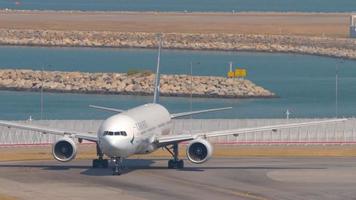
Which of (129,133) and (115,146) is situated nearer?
(115,146)

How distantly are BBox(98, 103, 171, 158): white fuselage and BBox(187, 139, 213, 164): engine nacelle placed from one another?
79.5 inches

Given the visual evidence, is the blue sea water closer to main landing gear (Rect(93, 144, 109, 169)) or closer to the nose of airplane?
main landing gear (Rect(93, 144, 109, 169))

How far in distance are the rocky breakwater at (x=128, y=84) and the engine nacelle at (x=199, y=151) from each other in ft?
240

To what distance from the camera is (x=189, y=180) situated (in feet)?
227

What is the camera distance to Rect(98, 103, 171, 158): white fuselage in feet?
225

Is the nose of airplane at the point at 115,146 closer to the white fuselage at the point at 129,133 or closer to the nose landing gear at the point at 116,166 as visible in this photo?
the white fuselage at the point at 129,133

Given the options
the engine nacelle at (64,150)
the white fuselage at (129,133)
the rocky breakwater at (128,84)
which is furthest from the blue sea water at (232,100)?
the engine nacelle at (64,150)

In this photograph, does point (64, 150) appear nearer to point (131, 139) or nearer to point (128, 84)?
point (131, 139)

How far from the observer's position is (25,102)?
14038cm

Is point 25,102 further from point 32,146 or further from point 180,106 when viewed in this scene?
point 32,146

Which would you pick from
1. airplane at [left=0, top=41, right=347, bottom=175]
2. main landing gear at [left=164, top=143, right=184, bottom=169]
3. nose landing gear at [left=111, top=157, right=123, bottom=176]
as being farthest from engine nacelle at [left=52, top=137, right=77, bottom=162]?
main landing gear at [left=164, top=143, right=184, bottom=169]

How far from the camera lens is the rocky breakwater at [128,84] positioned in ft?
488

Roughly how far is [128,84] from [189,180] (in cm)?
8341

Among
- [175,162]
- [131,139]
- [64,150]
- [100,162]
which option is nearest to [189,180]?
[131,139]
